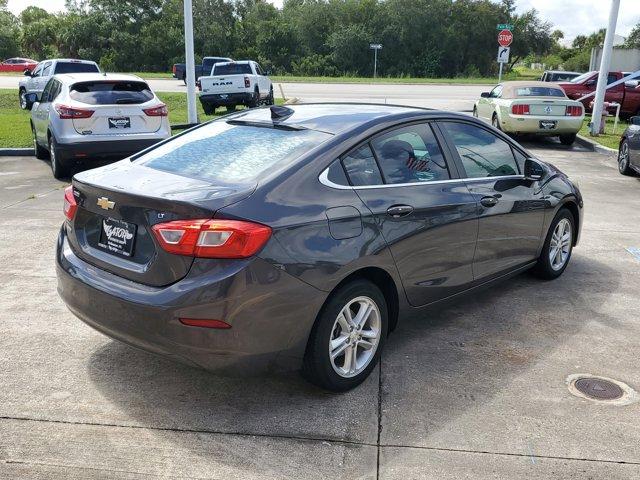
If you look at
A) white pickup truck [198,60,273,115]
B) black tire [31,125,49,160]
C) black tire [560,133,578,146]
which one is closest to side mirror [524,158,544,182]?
black tire [31,125,49,160]

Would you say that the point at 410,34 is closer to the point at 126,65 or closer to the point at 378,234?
the point at 126,65

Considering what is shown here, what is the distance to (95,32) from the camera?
62625 mm

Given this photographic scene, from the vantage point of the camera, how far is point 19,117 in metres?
18.3

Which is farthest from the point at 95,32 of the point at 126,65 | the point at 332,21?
the point at 332,21

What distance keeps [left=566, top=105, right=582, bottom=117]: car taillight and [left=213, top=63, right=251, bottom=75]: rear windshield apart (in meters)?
10.9

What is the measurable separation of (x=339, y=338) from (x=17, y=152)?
36.4 ft

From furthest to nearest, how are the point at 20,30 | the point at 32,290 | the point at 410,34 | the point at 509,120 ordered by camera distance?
1. the point at 20,30
2. the point at 410,34
3. the point at 509,120
4. the point at 32,290

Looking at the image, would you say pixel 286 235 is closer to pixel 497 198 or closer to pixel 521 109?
pixel 497 198

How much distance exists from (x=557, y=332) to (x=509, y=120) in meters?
10.9

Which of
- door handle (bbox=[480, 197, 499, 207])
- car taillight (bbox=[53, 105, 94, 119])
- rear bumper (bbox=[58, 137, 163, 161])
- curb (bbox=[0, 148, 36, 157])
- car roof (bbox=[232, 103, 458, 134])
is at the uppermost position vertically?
car roof (bbox=[232, 103, 458, 134])

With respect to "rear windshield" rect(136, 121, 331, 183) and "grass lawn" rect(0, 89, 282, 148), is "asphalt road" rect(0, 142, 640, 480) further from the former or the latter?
"grass lawn" rect(0, 89, 282, 148)

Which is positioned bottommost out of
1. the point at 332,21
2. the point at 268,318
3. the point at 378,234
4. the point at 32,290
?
the point at 32,290

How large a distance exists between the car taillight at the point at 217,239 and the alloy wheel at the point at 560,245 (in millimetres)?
3344

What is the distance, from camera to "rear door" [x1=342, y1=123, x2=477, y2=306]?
3832 mm
